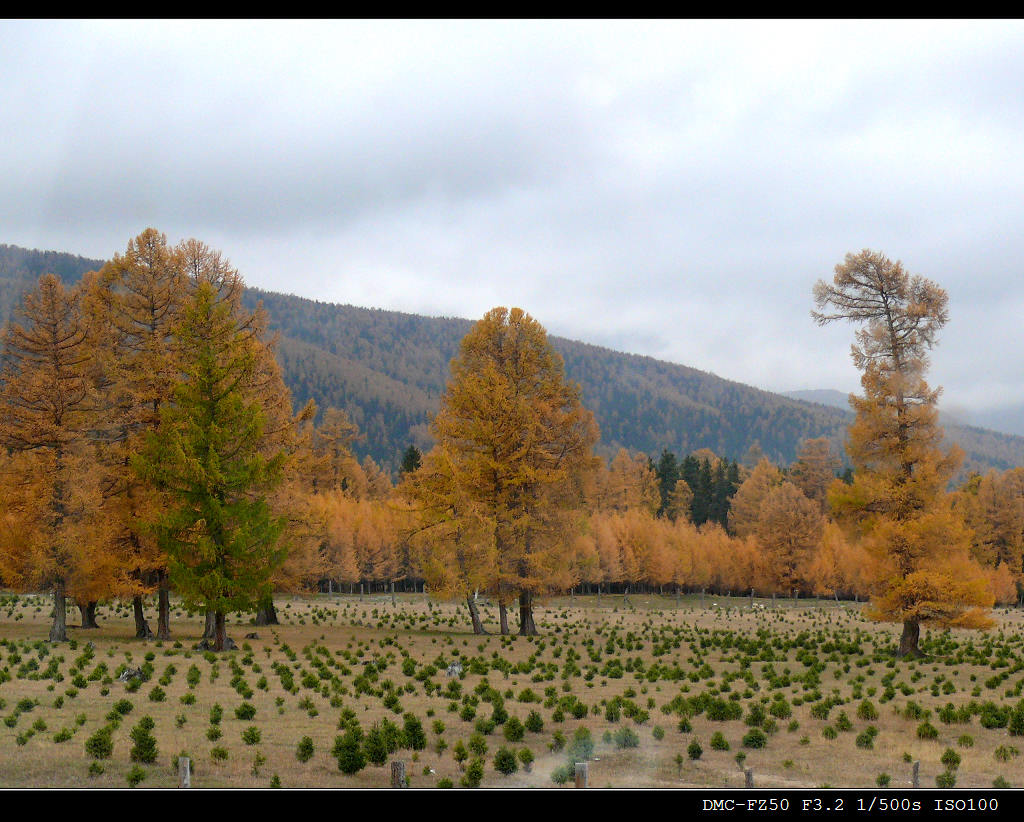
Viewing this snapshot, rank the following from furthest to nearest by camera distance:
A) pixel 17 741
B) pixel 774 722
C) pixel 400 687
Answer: pixel 400 687 < pixel 774 722 < pixel 17 741

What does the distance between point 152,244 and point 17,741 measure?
2197 cm

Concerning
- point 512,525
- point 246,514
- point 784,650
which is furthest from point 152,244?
point 784,650

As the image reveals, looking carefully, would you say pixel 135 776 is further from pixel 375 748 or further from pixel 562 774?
pixel 562 774

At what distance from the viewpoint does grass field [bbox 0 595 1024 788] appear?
1212cm

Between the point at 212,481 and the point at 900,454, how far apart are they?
23.9 meters

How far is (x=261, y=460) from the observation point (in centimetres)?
2677

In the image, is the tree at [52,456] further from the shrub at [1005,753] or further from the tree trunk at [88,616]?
the shrub at [1005,753]

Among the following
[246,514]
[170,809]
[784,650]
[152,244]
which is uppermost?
[152,244]

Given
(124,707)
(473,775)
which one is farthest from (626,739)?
(124,707)

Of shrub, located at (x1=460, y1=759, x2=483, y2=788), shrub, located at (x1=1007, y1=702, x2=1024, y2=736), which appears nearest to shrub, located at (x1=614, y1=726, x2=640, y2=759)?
shrub, located at (x1=460, y1=759, x2=483, y2=788)

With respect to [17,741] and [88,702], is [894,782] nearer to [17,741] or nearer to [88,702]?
[17,741]

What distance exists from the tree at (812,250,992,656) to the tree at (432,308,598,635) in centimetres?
1148

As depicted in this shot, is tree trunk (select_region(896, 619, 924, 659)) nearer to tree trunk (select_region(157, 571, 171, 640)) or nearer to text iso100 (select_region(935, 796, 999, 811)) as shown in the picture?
text iso100 (select_region(935, 796, 999, 811))

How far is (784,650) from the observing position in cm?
3086
